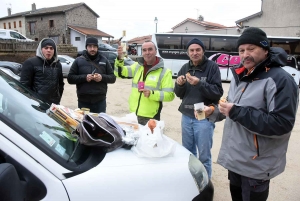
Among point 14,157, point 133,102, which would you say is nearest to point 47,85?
point 133,102

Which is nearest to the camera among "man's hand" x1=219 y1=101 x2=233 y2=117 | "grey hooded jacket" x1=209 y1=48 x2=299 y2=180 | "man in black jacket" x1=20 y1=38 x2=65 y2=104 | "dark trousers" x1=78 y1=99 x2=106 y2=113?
"grey hooded jacket" x1=209 y1=48 x2=299 y2=180

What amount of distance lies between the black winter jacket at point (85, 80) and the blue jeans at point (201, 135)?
1.60 meters

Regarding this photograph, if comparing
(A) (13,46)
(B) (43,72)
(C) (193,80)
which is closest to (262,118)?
(C) (193,80)

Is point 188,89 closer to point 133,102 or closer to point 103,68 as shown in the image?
point 133,102

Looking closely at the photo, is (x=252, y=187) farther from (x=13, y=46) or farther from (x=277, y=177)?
(x=13, y=46)

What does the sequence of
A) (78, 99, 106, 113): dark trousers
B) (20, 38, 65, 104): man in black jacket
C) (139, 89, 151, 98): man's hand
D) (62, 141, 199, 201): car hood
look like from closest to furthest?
(62, 141, 199, 201): car hood → (139, 89, 151, 98): man's hand → (20, 38, 65, 104): man in black jacket → (78, 99, 106, 113): dark trousers

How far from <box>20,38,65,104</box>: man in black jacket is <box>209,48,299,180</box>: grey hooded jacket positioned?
2.75 metres

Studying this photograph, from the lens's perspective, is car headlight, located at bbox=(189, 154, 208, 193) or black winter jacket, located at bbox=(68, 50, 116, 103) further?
black winter jacket, located at bbox=(68, 50, 116, 103)

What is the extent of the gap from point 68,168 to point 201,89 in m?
1.73

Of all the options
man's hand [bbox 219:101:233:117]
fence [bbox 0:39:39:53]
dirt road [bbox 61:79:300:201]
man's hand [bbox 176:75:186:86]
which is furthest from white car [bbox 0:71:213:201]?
fence [bbox 0:39:39:53]

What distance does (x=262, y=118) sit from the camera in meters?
1.65

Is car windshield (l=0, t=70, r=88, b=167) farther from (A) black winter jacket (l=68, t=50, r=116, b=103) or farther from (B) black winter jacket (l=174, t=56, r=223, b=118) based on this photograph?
(A) black winter jacket (l=68, t=50, r=116, b=103)

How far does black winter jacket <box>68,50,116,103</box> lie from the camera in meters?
3.88

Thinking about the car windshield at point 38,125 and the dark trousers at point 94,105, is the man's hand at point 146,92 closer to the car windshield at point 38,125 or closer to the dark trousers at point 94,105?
the car windshield at point 38,125
